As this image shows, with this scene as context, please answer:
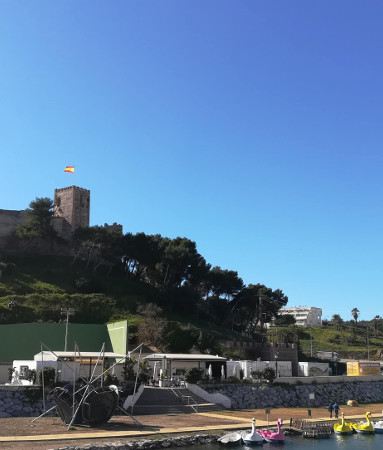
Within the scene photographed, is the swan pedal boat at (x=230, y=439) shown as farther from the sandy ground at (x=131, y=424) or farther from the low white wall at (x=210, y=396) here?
the low white wall at (x=210, y=396)

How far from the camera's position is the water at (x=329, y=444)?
1282 inches

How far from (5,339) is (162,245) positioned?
40.4 m

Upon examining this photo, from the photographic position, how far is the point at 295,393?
54.7m

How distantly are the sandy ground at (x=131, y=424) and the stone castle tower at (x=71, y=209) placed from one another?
67434mm

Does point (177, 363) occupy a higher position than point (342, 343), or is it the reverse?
point (342, 343)

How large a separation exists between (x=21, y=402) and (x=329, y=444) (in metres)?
22.0

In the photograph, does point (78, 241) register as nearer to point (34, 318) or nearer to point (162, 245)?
point (162, 245)

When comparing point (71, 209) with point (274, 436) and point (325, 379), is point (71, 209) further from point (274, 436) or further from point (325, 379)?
point (274, 436)

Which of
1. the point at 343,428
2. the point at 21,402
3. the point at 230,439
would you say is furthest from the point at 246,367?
the point at 230,439

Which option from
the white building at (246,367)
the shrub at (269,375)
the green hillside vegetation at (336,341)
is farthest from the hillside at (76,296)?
the green hillside vegetation at (336,341)

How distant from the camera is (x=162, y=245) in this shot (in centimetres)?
9519

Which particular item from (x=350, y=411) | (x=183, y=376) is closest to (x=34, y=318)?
(x=183, y=376)

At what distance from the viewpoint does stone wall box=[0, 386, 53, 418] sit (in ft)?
135

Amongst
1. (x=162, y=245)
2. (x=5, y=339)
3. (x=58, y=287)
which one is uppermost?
(x=162, y=245)
